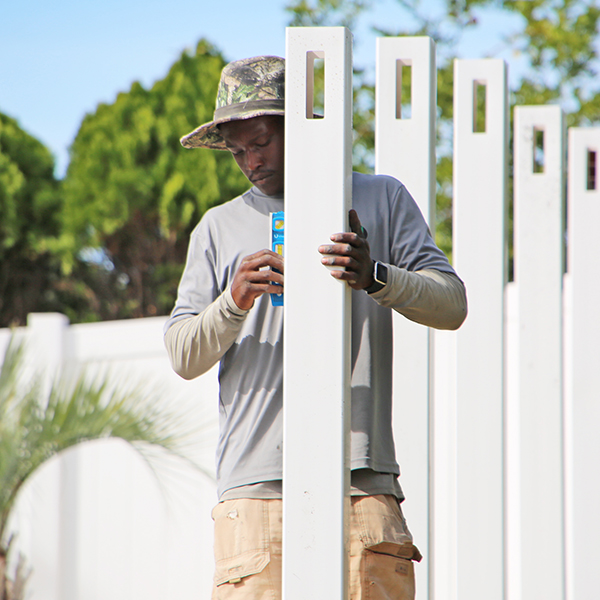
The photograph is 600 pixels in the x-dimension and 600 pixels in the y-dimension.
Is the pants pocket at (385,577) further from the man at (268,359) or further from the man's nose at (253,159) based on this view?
the man's nose at (253,159)

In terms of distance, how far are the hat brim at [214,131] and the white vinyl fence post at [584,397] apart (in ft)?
4.90

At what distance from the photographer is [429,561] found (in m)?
2.20

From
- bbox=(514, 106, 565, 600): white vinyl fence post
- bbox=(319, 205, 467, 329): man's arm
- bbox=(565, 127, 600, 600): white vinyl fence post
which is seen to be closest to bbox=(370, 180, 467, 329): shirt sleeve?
bbox=(319, 205, 467, 329): man's arm

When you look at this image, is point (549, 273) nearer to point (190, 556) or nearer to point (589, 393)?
point (589, 393)

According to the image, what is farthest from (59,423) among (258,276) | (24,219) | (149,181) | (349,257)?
(24,219)

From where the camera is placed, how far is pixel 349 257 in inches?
48.3

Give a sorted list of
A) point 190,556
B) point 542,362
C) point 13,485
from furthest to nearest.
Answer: point 190,556, point 13,485, point 542,362

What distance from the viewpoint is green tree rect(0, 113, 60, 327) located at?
10531mm

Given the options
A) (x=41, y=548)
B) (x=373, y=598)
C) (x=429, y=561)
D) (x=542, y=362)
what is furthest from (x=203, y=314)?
(x=41, y=548)

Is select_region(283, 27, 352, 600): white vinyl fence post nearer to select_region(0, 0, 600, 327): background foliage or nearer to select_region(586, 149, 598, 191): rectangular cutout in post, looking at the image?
select_region(586, 149, 598, 191): rectangular cutout in post

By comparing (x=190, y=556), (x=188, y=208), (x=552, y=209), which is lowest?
(x=190, y=556)

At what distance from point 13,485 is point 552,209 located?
266 centimetres

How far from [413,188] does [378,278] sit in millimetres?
954

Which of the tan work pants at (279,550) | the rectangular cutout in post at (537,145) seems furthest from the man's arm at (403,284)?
the rectangular cutout in post at (537,145)
